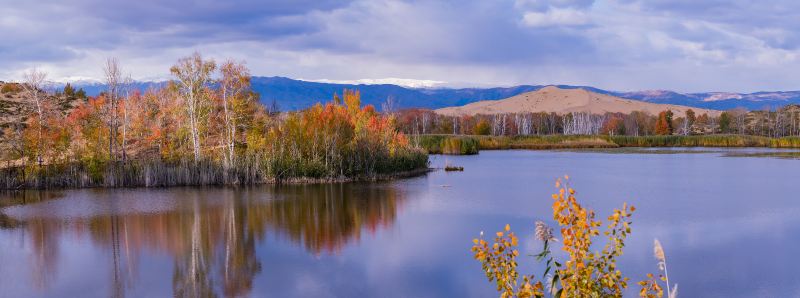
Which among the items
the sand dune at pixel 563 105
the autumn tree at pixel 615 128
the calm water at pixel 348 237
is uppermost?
the sand dune at pixel 563 105

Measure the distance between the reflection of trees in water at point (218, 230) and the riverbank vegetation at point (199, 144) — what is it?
10.2 ft

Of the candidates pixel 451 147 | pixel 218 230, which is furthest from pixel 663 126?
pixel 218 230

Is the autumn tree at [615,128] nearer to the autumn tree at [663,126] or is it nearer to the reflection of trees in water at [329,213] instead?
the autumn tree at [663,126]

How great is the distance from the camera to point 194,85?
1059 inches

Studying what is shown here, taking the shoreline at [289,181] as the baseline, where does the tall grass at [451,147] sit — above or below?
above

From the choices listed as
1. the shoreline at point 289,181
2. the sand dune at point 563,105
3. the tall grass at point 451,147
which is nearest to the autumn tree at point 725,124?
the tall grass at point 451,147

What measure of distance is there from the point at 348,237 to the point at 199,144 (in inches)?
568

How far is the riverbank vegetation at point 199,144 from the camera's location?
2470cm

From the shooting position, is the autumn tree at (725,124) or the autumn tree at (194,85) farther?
the autumn tree at (725,124)

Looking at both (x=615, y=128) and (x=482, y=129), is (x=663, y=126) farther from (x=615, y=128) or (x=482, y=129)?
(x=482, y=129)

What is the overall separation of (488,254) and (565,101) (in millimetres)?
138806

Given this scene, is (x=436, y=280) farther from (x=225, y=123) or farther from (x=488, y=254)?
(x=225, y=123)

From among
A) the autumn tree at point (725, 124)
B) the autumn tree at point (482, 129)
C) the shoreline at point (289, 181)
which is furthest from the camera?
the autumn tree at point (725, 124)

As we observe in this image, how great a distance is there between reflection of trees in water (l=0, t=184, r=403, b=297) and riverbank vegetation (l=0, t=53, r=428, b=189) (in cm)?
311
